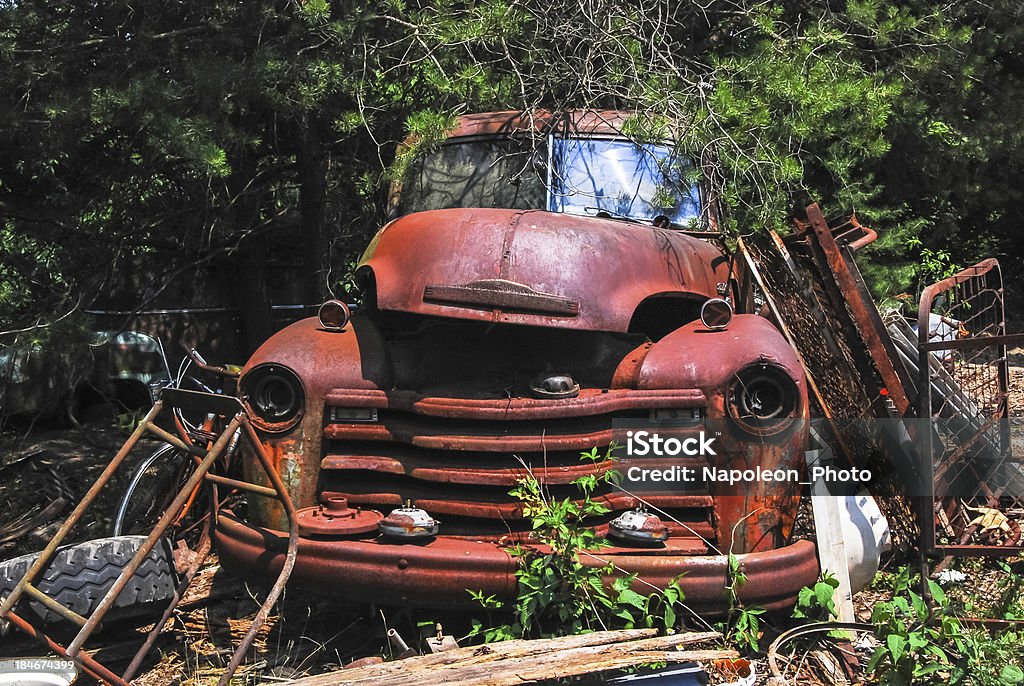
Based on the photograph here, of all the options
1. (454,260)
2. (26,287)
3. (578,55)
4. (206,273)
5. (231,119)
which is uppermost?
(578,55)

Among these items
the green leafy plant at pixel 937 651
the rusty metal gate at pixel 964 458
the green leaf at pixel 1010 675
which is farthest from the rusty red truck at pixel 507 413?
the rusty metal gate at pixel 964 458

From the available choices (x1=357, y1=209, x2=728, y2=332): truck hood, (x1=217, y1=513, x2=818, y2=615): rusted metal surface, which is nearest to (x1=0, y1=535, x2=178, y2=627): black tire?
(x1=217, y1=513, x2=818, y2=615): rusted metal surface

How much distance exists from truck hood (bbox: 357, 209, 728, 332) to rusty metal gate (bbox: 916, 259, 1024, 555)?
126cm

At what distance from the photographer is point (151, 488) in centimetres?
541

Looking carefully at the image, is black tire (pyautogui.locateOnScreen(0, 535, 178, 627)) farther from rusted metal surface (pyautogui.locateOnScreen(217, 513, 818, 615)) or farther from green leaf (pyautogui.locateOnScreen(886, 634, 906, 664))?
green leaf (pyautogui.locateOnScreen(886, 634, 906, 664))

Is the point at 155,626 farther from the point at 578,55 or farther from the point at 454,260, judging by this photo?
the point at 578,55

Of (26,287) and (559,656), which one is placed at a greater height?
(26,287)

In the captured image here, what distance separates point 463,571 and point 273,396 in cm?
119

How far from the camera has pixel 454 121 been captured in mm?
5582

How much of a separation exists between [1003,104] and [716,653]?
7.96 meters

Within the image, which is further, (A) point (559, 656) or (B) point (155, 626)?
(B) point (155, 626)

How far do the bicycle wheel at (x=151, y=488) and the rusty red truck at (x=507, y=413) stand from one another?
1.45 m

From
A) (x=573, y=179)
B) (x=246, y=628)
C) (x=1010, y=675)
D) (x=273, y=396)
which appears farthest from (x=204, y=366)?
(x=1010, y=675)

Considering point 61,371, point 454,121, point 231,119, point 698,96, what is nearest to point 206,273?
point 61,371
